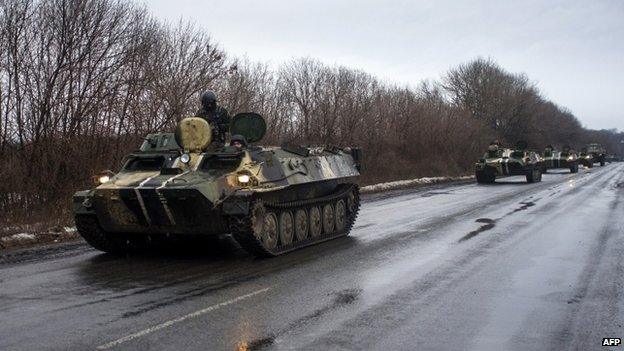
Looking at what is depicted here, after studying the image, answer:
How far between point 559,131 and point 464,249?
284ft

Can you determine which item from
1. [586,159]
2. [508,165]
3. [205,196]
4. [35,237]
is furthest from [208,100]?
[586,159]

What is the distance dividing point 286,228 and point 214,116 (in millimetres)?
2382

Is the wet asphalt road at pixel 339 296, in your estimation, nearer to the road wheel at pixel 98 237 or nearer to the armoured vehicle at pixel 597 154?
the road wheel at pixel 98 237

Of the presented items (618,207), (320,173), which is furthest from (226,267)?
(618,207)

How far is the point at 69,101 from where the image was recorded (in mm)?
15430

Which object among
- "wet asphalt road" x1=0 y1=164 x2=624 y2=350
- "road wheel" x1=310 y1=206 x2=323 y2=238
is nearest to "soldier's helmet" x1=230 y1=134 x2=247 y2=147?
"wet asphalt road" x1=0 y1=164 x2=624 y2=350

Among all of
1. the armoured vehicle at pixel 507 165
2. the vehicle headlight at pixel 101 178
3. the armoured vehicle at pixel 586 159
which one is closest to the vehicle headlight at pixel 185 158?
the vehicle headlight at pixel 101 178

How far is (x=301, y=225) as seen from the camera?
1091cm

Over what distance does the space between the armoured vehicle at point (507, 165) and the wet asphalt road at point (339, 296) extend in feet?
65.4

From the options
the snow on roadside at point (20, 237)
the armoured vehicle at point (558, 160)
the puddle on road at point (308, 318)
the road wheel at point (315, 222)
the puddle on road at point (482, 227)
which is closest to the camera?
the puddle on road at point (308, 318)

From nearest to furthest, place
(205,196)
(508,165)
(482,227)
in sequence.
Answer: (205,196) < (482,227) < (508,165)

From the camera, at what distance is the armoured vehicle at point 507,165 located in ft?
103

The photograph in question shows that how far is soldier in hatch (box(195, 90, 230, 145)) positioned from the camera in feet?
36.2

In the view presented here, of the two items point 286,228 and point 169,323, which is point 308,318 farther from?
point 286,228
